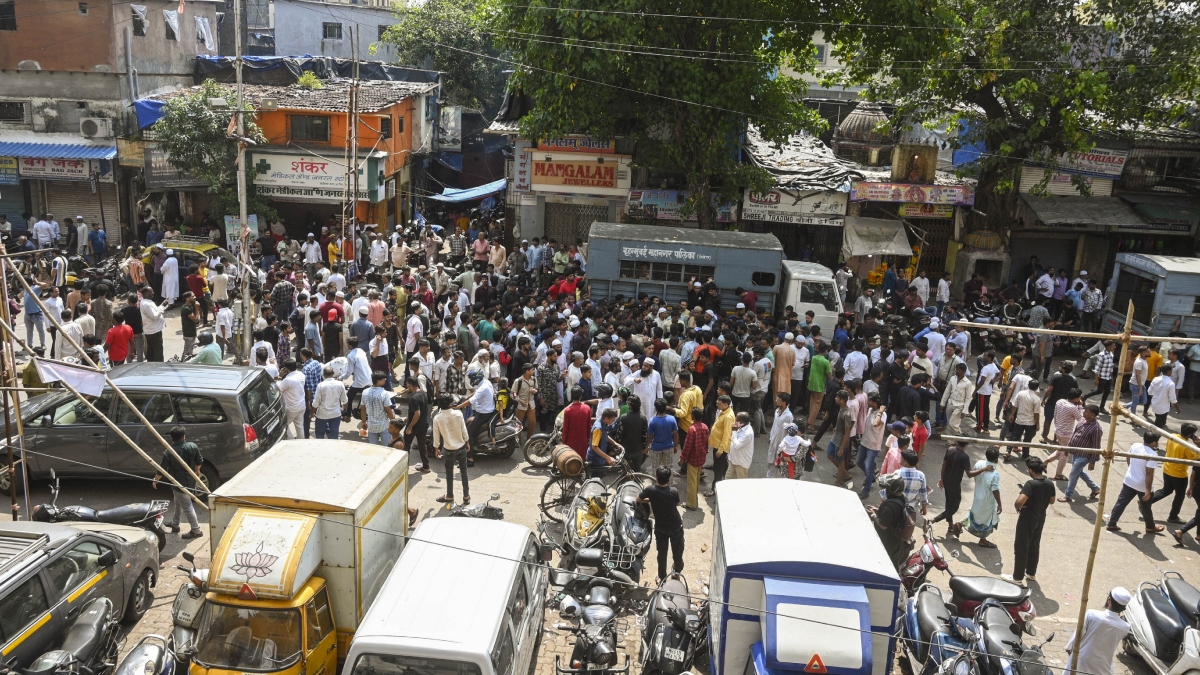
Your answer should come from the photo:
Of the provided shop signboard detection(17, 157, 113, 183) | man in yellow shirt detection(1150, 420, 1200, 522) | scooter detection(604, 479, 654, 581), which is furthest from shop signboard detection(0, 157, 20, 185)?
man in yellow shirt detection(1150, 420, 1200, 522)

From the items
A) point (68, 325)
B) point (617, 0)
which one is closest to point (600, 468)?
point (68, 325)

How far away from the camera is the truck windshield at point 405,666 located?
6172 mm

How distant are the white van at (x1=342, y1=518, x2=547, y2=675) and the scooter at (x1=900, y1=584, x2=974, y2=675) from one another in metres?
2.94

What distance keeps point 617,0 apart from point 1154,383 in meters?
11.9

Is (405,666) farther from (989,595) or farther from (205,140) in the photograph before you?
(205,140)

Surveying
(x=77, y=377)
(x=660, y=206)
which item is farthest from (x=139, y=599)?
→ (x=660, y=206)

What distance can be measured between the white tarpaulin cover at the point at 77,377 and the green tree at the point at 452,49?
29.4 meters

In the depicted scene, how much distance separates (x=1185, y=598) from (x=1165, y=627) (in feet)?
1.20

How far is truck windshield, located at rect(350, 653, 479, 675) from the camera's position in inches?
243

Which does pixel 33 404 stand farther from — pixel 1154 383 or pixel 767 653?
pixel 1154 383

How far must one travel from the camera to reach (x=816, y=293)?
17.6 m

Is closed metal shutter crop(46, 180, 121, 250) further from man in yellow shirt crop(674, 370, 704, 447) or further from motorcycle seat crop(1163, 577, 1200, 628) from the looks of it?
motorcycle seat crop(1163, 577, 1200, 628)

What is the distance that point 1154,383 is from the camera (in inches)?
550

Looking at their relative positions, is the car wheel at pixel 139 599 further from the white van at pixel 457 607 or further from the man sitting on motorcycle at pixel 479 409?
the man sitting on motorcycle at pixel 479 409
